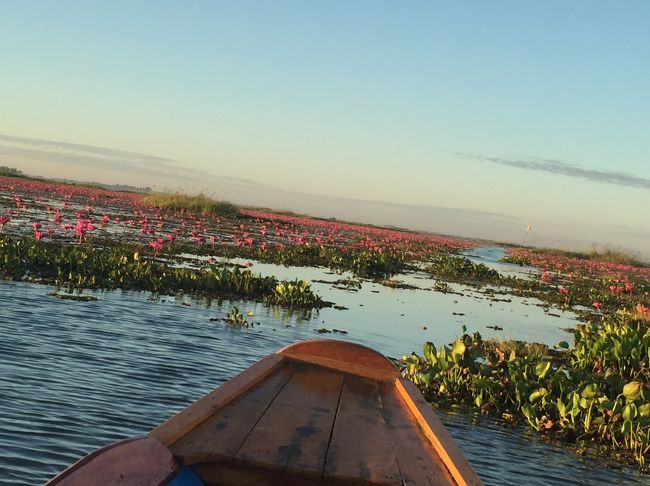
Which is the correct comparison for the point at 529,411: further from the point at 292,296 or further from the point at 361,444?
the point at 292,296

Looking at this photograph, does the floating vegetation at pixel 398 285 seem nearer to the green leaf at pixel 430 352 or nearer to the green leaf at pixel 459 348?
the green leaf at pixel 430 352

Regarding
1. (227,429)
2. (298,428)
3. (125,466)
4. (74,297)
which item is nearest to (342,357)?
(298,428)

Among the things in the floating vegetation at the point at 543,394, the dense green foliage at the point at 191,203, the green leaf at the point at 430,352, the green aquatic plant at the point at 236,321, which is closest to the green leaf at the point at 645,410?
the floating vegetation at the point at 543,394

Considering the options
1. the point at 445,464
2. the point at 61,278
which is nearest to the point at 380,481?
the point at 445,464

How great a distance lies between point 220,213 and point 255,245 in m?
18.7

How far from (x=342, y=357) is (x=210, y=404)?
4.98 ft

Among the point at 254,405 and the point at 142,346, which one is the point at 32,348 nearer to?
the point at 142,346

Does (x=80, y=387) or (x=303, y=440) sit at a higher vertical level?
(x=303, y=440)

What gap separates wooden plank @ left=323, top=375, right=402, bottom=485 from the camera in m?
3.06

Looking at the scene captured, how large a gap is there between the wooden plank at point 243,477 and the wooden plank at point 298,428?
0.06m

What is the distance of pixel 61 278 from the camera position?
1192cm

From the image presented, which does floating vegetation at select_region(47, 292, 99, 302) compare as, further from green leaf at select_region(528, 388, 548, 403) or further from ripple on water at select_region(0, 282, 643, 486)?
green leaf at select_region(528, 388, 548, 403)

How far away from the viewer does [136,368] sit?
7.19m

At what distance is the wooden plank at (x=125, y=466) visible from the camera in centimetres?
229
